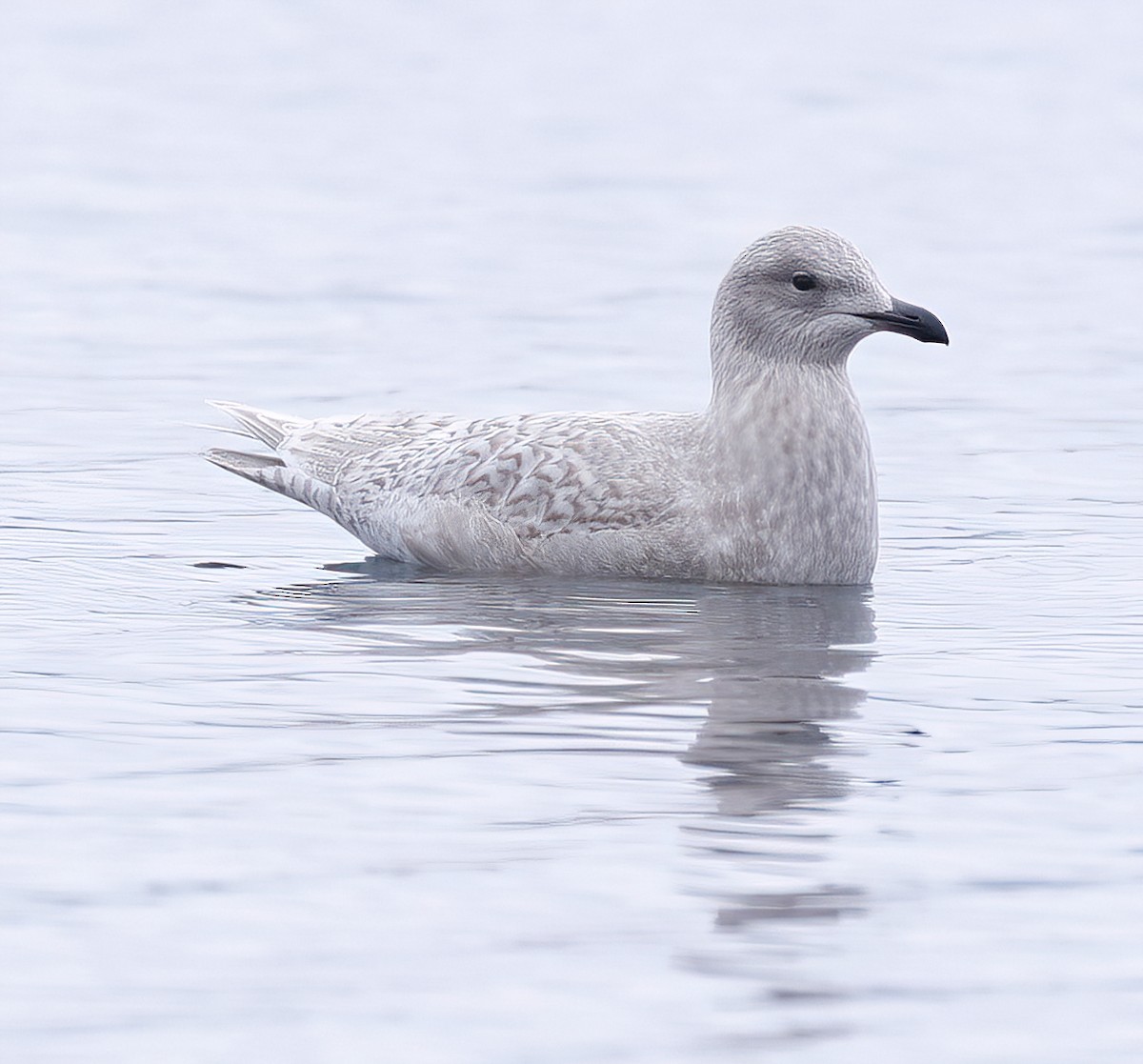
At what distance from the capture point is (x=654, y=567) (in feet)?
32.1

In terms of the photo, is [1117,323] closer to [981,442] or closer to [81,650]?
[981,442]

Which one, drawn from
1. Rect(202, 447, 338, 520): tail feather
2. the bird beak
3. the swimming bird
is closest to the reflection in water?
the swimming bird

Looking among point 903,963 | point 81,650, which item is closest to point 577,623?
point 81,650

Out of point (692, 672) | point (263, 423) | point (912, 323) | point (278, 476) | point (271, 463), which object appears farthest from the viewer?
point (263, 423)

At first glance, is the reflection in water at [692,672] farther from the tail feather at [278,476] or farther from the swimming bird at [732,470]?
the tail feather at [278,476]

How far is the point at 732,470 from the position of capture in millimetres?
9695

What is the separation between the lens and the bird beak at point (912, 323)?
31.7 ft

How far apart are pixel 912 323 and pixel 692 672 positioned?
198 centimetres

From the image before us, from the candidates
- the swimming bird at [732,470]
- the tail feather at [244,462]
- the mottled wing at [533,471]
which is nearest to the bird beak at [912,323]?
the swimming bird at [732,470]

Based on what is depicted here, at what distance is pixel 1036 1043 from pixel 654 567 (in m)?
4.61

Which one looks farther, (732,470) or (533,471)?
(533,471)

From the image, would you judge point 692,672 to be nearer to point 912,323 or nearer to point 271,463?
point 912,323

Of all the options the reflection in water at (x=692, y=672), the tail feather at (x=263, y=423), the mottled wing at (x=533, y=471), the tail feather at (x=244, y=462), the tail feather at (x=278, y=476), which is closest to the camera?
the reflection in water at (x=692, y=672)

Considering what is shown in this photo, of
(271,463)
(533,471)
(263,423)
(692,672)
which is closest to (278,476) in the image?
(271,463)
